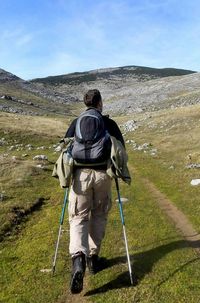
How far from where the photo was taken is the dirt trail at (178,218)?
49.8 ft

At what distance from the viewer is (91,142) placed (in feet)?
36.0

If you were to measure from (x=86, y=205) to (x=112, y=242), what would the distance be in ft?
13.2

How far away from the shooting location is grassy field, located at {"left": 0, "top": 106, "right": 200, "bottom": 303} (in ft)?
36.1

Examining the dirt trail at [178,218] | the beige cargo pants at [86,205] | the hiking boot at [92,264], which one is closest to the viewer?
the beige cargo pants at [86,205]

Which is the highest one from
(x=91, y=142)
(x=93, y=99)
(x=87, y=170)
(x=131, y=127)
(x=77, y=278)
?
(x=93, y=99)

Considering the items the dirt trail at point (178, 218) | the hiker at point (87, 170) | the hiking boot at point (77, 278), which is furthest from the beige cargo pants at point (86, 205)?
the dirt trail at point (178, 218)

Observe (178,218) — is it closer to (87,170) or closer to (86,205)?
(86,205)

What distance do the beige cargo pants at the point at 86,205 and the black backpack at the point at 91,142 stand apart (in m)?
0.34

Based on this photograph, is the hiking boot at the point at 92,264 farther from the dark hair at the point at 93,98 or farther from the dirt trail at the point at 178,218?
the dark hair at the point at 93,98

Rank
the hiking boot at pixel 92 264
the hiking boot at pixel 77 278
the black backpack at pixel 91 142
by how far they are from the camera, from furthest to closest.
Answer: the hiking boot at pixel 92 264 < the black backpack at pixel 91 142 < the hiking boot at pixel 77 278

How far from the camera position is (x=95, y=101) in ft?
37.6

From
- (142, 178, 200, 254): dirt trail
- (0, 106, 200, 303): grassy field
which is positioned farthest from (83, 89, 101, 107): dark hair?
(142, 178, 200, 254): dirt trail

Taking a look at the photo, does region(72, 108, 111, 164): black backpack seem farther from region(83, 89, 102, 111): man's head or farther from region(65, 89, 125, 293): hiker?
region(83, 89, 102, 111): man's head

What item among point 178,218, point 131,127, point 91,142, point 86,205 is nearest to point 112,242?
point 86,205
